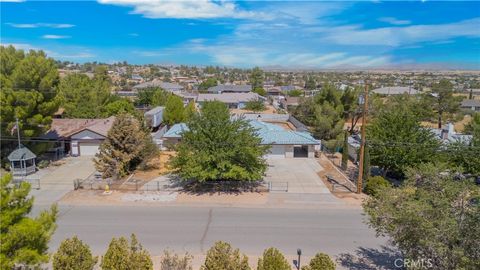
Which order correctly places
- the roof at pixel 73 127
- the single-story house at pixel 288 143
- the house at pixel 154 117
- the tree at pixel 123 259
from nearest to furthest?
the tree at pixel 123 259, the roof at pixel 73 127, the single-story house at pixel 288 143, the house at pixel 154 117

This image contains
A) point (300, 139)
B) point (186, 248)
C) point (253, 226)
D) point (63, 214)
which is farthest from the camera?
point (300, 139)

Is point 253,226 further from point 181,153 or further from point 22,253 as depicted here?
point 22,253

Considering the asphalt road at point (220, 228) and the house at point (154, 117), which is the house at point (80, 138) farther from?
the asphalt road at point (220, 228)

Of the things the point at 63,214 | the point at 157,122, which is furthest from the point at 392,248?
the point at 157,122

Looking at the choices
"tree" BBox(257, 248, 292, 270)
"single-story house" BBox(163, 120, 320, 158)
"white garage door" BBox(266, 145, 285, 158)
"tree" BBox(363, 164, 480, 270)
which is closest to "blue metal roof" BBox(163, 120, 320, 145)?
"single-story house" BBox(163, 120, 320, 158)

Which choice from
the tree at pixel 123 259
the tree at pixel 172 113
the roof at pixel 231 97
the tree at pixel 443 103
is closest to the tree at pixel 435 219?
the tree at pixel 123 259
